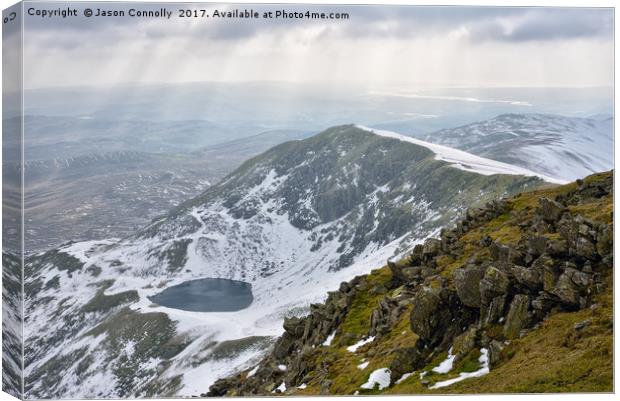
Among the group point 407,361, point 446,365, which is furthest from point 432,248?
point 446,365

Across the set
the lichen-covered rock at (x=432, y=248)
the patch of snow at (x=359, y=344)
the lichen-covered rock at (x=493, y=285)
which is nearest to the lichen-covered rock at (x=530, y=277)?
the lichen-covered rock at (x=493, y=285)

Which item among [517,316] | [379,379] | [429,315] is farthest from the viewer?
[379,379]

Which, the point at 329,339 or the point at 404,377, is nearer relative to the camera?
the point at 404,377

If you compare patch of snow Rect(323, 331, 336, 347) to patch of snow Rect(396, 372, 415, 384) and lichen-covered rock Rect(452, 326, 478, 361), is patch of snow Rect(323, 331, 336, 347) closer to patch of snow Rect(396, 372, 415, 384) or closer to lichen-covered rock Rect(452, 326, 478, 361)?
patch of snow Rect(396, 372, 415, 384)

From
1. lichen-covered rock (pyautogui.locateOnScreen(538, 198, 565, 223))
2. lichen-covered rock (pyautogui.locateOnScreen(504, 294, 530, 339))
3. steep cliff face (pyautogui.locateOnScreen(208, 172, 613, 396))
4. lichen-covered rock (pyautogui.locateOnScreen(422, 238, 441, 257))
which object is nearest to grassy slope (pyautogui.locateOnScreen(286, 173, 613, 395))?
steep cliff face (pyautogui.locateOnScreen(208, 172, 613, 396))

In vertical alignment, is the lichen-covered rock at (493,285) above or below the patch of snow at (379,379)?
above

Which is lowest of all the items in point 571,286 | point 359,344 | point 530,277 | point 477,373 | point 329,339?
point 329,339

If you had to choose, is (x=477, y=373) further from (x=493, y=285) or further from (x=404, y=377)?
(x=493, y=285)

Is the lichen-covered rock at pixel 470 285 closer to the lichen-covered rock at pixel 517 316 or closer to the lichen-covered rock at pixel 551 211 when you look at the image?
the lichen-covered rock at pixel 517 316
